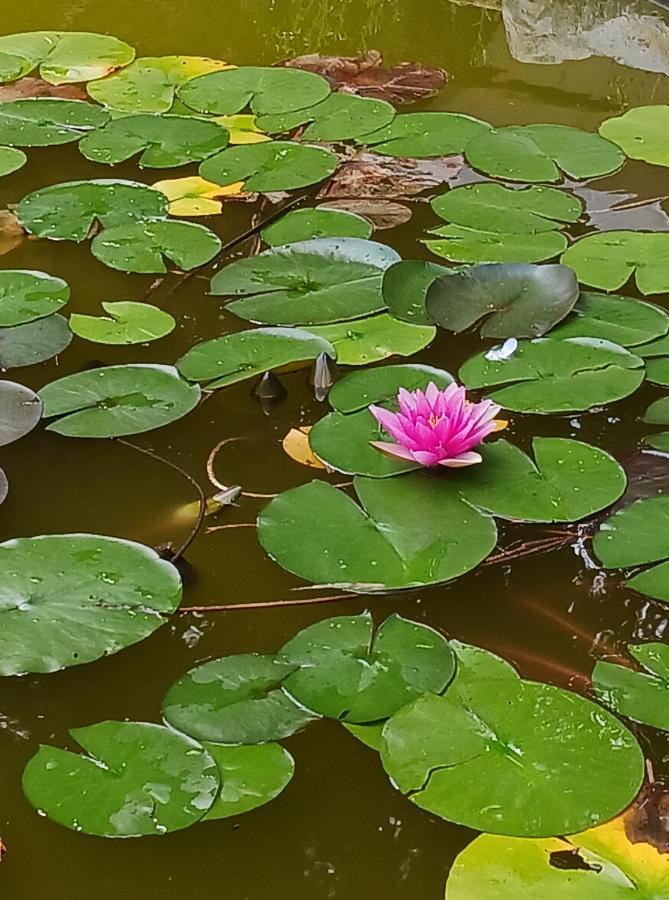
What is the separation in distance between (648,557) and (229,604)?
→ 0.51 m

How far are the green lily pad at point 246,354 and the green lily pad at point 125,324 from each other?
95 millimetres

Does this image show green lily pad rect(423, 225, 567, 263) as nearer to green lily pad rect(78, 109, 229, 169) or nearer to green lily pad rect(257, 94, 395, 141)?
green lily pad rect(257, 94, 395, 141)

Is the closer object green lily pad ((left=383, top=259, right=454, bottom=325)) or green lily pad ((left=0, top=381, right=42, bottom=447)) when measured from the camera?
green lily pad ((left=0, top=381, right=42, bottom=447))

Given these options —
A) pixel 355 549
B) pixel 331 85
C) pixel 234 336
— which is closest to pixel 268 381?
pixel 234 336

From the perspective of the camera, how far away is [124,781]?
3.44ft

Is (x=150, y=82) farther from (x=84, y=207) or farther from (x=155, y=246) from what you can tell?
(x=155, y=246)

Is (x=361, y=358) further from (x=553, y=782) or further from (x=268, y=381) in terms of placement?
(x=553, y=782)

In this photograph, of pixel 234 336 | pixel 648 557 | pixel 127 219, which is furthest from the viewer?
pixel 127 219

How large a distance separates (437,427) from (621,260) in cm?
70

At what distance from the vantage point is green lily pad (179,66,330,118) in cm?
258

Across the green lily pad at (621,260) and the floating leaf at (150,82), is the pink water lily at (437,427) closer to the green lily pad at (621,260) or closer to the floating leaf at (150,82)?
the green lily pad at (621,260)

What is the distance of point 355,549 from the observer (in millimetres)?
1320

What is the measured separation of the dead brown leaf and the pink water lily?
1449 millimetres

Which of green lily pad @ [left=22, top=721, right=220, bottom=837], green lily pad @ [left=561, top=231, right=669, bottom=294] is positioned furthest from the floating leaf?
green lily pad @ [left=22, top=721, right=220, bottom=837]
